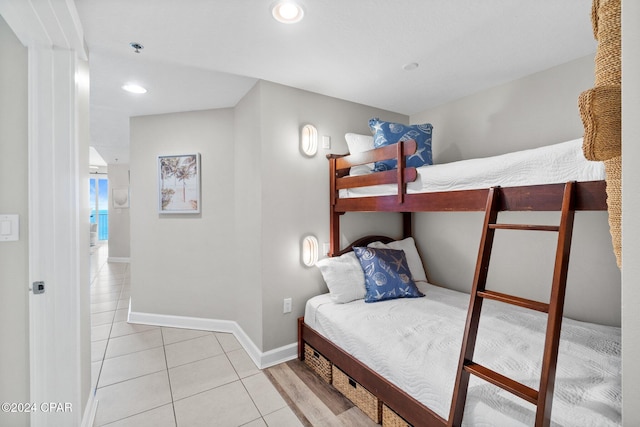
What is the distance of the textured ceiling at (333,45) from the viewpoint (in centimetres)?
152

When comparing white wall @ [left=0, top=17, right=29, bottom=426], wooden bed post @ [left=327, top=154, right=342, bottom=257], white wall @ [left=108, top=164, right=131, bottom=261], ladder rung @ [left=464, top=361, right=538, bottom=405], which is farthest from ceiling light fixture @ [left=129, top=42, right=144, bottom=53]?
white wall @ [left=108, top=164, right=131, bottom=261]

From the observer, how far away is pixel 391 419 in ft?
5.01

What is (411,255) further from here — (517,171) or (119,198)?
(119,198)

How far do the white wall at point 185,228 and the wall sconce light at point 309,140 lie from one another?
36.7 inches

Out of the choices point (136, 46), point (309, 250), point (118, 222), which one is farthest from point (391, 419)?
point (118, 222)

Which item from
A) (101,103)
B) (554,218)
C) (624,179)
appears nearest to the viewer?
(624,179)

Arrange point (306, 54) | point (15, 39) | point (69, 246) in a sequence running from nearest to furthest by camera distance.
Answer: point (15, 39)
point (69, 246)
point (306, 54)

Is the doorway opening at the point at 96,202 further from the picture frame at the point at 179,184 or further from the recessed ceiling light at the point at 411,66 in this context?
the recessed ceiling light at the point at 411,66

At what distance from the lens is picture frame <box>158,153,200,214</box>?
3.08 meters

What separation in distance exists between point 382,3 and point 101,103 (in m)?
2.84

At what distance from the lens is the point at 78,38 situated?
138 centimetres

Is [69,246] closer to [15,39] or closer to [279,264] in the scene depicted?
[15,39]

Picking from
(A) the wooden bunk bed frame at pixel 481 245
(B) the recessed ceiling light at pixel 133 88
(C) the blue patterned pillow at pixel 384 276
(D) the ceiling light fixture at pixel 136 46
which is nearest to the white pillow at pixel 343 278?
(C) the blue patterned pillow at pixel 384 276

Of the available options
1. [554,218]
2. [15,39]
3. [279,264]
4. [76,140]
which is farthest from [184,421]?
[554,218]
